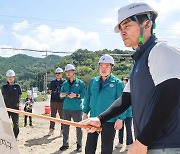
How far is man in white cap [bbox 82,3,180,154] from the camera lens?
6.49ft

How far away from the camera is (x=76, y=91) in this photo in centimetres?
787

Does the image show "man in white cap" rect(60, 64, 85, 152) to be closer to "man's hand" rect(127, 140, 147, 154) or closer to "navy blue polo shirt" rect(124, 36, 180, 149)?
"navy blue polo shirt" rect(124, 36, 180, 149)

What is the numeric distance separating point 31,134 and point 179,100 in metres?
8.80

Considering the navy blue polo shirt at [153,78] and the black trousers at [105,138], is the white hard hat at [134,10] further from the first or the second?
the black trousers at [105,138]

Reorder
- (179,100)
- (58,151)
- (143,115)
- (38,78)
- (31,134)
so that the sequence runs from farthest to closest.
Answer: (38,78), (31,134), (58,151), (143,115), (179,100)

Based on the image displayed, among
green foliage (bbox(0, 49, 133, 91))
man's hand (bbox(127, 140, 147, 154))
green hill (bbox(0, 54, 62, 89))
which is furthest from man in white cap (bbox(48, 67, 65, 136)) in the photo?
green hill (bbox(0, 54, 62, 89))

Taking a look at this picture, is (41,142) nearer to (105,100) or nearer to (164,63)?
(105,100)

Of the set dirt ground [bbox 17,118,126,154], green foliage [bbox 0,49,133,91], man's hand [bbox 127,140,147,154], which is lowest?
dirt ground [bbox 17,118,126,154]

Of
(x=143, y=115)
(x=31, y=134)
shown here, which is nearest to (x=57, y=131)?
(x=31, y=134)

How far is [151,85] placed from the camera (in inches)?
82.2

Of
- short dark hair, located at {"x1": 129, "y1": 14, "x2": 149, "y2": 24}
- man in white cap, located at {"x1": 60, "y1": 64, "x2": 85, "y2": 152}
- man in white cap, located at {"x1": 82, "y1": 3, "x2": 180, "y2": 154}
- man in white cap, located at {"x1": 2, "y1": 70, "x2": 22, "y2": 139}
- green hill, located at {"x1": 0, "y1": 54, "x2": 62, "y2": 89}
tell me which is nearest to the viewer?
man in white cap, located at {"x1": 82, "y1": 3, "x2": 180, "y2": 154}

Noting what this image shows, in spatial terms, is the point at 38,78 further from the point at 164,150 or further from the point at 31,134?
the point at 164,150

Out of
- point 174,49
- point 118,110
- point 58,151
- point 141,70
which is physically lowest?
point 58,151

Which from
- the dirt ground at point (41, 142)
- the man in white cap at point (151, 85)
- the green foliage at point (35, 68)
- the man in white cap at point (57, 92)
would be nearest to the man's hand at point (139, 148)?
the man in white cap at point (151, 85)
